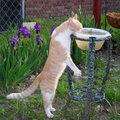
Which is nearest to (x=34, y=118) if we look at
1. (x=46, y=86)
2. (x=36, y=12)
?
(x=46, y=86)

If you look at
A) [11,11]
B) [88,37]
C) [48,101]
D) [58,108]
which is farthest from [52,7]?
[88,37]

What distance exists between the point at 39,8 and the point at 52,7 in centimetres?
36

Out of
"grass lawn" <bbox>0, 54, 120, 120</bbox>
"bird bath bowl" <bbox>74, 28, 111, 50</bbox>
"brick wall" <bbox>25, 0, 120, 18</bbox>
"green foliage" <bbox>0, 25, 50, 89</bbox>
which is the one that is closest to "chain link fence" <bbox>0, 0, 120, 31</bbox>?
"brick wall" <bbox>25, 0, 120, 18</bbox>

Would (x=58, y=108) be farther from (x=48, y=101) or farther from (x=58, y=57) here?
(x=58, y=57)

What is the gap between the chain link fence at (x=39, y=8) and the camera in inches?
253

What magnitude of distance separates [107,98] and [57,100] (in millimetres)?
516

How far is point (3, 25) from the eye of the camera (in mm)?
6301

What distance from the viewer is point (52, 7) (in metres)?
8.23

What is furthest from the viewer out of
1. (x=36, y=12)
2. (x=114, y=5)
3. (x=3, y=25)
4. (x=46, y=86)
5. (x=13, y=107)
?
(x=114, y=5)

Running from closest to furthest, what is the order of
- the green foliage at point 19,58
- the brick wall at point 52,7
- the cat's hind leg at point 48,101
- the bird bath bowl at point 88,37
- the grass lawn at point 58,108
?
1. the bird bath bowl at point 88,37
2. the cat's hind leg at point 48,101
3. the grass lawn at point 58,108
4. the green foliage at point 19,58
5. the brick wall at point 52,7

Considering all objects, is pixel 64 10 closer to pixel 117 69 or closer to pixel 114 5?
pixel 114 5

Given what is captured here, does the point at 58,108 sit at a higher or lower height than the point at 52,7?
lower

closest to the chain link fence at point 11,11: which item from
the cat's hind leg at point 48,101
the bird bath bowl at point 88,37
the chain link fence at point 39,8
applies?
the chain link fence at point 39,8

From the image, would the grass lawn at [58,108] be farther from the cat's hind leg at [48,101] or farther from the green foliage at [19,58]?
the green foliage at [19,58]
